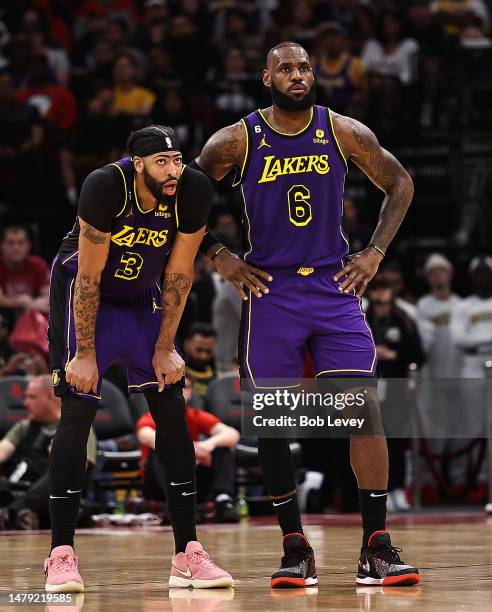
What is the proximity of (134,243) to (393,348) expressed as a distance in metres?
5.86

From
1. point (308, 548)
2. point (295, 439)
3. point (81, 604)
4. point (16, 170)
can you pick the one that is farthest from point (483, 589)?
point (16, 170)

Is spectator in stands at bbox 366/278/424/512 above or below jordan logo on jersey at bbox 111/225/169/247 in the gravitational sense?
below

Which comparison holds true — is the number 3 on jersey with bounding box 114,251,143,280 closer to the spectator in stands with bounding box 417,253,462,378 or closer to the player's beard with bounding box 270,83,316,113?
the player's beard with bounding box 270,83,316,113

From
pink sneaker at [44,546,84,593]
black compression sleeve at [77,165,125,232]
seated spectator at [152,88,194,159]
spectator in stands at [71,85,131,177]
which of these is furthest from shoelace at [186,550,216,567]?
seated spectator at [152,88,194,159]

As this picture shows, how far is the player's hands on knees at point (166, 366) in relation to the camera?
18.0ft

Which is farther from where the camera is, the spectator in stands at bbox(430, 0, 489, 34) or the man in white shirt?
the spectator in stands at bbox(430, 0, 489, 34)

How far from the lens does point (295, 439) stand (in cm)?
1080

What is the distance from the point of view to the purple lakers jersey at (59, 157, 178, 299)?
5.40m

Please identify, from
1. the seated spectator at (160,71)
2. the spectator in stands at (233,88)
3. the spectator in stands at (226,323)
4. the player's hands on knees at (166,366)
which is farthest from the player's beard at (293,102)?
the seated spectator at (160,71)

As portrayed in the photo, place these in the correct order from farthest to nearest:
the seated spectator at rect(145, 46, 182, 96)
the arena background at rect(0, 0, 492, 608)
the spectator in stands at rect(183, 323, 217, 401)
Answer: the seated spectator at rect(145, 46, 182, 96) < the arena background at rect(0, 0, 492, 608) < the spectator in stands at rect(183, 323, 217, 401)

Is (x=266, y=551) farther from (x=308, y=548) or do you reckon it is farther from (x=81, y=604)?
(x=81, y=604)

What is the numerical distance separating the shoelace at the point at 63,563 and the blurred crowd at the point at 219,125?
370 centimetres

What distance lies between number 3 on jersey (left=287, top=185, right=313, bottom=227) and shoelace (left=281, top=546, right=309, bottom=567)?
1335mm

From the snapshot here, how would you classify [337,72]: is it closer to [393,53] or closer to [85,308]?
[393,53]
